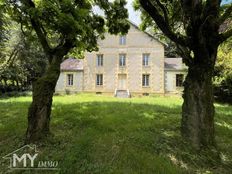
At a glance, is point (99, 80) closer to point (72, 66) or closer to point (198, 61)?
point (72, 66)

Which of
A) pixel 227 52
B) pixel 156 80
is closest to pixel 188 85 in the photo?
pixel 227 52

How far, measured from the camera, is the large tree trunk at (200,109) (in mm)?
6902

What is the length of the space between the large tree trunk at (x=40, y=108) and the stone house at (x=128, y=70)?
2565 cm

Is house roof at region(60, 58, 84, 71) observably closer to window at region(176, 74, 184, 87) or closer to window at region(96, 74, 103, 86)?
window at region(96, 74, 103, 86)

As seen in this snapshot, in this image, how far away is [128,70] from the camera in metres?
33.5

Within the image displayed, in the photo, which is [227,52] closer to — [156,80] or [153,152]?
[156,80]

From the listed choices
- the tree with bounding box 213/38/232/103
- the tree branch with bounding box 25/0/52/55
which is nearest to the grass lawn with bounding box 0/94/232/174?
the tree branch with bounding box 25/0/52/55

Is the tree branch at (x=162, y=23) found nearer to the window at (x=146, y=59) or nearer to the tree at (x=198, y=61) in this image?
the tree at (x=198, y=61)

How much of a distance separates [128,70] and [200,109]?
26.7 m

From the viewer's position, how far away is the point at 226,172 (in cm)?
595

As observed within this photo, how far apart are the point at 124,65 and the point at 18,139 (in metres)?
26.8

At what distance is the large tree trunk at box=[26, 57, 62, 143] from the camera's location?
6.82 meters

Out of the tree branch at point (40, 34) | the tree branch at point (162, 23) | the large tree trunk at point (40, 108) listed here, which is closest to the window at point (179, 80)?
the tree branch at point (162, 23)

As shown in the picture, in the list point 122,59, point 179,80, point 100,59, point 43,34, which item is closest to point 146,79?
point 122,59
